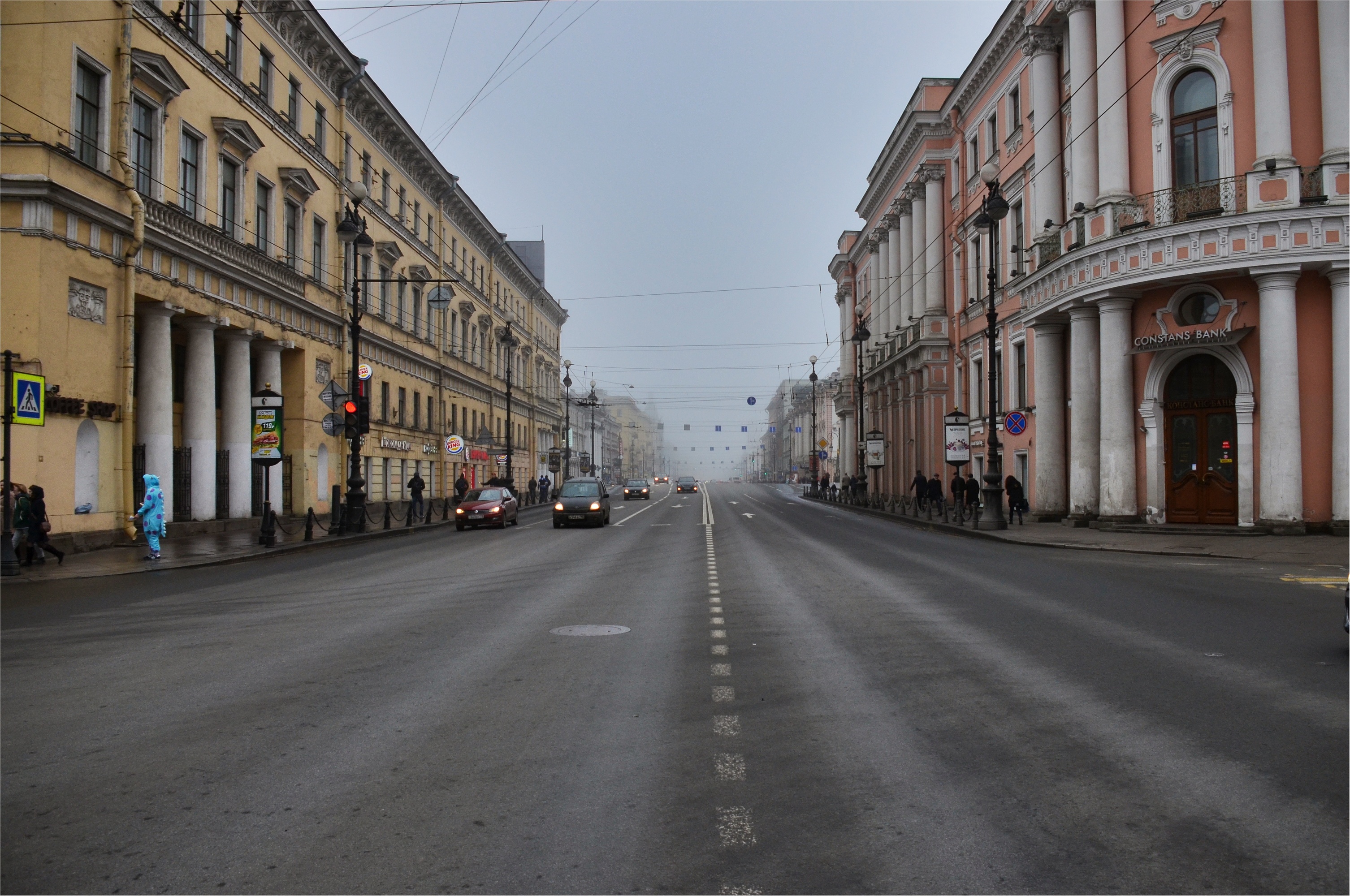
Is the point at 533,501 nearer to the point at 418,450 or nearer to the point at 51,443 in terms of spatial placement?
the point at 418,450

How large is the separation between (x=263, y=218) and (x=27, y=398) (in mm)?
17009

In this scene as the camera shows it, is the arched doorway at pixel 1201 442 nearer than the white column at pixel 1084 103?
Yes

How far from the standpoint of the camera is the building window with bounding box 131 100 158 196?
2381cm

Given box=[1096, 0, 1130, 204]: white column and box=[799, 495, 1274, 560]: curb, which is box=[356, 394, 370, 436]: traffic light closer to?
box=[799, 495, 1274, 560]: curb

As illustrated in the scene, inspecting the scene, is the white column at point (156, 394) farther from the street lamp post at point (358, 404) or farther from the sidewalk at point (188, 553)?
the street lamp post at point (358, 404)

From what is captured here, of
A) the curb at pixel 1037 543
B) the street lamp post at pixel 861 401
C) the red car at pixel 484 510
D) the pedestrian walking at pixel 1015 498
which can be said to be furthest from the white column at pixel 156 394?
the street lamp post at pixel 861 401

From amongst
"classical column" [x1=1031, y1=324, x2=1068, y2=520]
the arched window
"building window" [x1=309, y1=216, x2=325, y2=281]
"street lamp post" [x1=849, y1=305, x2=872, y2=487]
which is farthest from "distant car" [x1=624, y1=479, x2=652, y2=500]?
the arched window

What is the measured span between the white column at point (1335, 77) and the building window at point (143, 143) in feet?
91.4

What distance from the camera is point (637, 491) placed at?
70625 millimetres

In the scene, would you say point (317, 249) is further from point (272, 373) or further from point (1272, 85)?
point (1272, 85)

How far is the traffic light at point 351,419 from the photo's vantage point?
26922mm

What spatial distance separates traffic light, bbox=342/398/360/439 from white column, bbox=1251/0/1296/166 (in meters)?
23.4

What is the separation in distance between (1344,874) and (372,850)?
3.81 m

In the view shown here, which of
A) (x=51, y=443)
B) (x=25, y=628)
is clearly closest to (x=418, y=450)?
(x=51, y=443)
